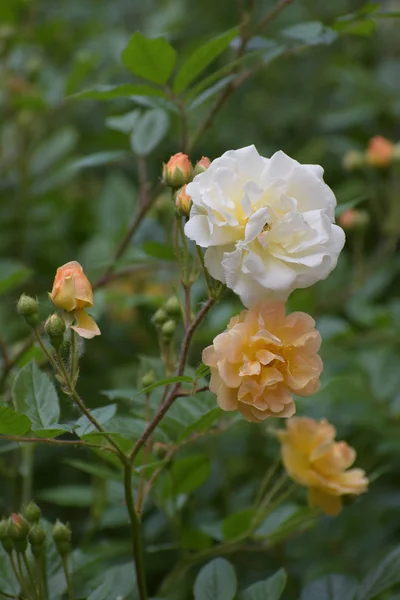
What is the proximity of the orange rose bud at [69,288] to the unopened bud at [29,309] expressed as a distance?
2 centimetres

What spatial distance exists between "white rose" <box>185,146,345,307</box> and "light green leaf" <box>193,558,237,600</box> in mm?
280

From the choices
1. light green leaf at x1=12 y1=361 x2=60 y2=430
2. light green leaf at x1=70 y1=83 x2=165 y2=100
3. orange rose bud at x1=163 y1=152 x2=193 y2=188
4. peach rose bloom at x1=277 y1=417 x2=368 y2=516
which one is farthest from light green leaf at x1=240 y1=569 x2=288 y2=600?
light green leaf at x1=70 y1=83 x2=165 y2=100

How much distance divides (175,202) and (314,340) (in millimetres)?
163

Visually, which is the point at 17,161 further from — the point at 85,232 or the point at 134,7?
the point at 134,7

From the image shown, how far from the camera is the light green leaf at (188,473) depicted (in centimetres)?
89

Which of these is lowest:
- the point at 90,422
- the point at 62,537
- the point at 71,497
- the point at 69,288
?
the point at 71,497

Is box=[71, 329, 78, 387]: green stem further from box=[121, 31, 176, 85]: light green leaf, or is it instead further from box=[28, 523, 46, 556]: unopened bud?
box=[121, 31, 176, 85]: light green leaf

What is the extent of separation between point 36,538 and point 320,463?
12.0 inches

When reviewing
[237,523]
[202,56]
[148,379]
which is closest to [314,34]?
[202,56]

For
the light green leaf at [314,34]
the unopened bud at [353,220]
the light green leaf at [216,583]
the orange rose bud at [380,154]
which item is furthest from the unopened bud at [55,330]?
the orange rose bud at [380,154]

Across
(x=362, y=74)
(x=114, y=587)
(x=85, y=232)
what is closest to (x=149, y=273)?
(x=85, y=232)

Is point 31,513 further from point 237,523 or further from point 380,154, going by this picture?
point 380,154

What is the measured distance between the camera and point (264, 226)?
0.63 m

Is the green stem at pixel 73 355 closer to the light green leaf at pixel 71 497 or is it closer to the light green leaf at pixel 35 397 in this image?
the light green leaf at pixel 35 397
